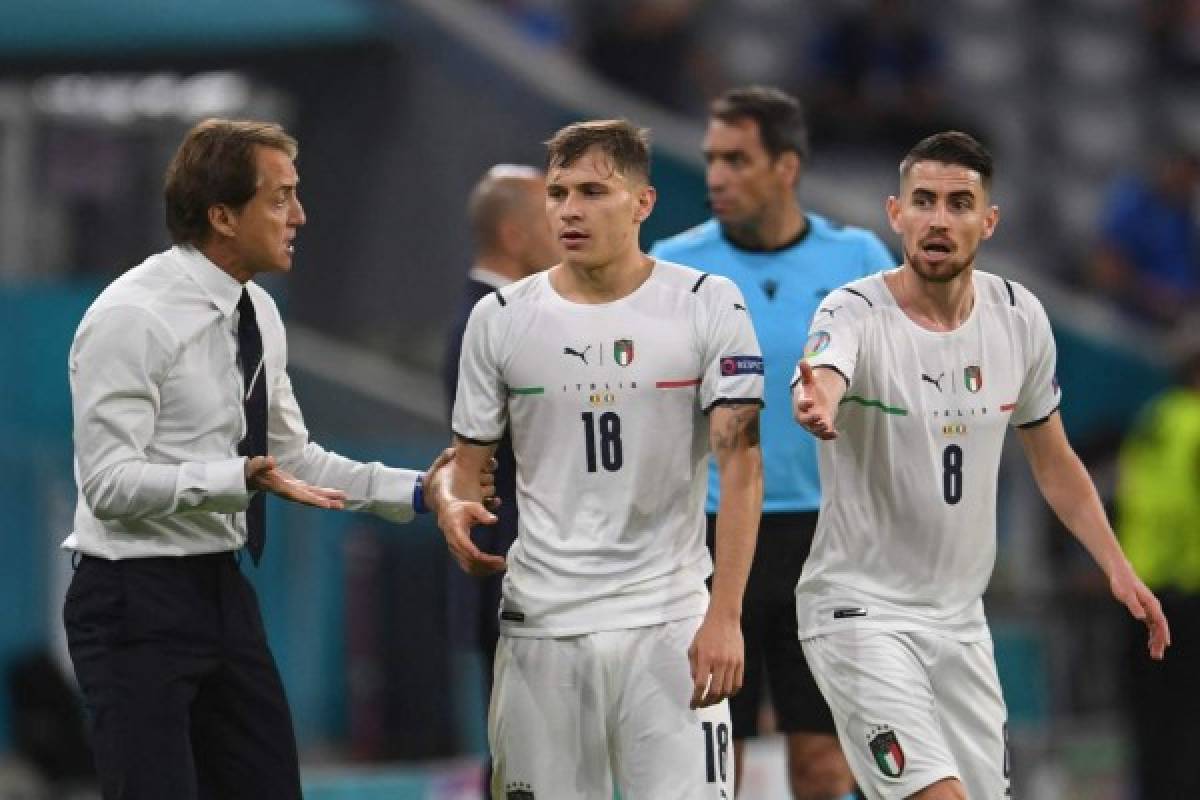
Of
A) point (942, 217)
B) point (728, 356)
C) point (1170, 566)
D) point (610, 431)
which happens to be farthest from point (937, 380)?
point (1170, 566)

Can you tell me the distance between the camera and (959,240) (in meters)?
6.75

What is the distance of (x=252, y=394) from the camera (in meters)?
6.51

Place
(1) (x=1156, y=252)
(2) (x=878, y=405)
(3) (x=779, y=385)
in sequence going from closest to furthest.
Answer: (2) (x=878, y=405), (3) (x=779, y=385), (1) (x=1156, y=252)

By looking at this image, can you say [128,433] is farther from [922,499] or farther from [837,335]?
[922,499]

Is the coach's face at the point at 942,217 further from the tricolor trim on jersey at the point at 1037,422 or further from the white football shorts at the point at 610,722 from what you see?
the white football shorts at the point at 610,722

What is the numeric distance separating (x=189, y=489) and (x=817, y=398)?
152 centimetres

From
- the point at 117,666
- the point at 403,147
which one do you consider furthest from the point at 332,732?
the point at 117,666

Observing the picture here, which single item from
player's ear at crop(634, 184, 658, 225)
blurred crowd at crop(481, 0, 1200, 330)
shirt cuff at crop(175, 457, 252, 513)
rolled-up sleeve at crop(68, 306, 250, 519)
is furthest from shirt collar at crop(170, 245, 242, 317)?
blurred crowd at crop(481, 0, 1200, 330)

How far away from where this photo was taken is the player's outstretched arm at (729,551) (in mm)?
6168

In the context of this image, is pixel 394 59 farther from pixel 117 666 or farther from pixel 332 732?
pixel 117 666

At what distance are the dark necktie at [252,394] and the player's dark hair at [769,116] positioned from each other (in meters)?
2.28

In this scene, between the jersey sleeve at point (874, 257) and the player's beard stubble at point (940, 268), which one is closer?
the player's beard stubble at point (940, 268)

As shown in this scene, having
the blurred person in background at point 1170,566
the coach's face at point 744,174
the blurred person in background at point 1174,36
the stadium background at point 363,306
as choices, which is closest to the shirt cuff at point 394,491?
the coach's face at point 744,174

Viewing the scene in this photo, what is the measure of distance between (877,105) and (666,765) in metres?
9.03
